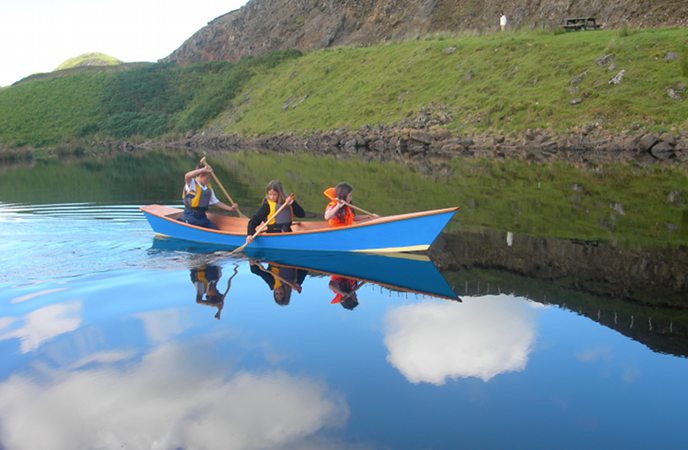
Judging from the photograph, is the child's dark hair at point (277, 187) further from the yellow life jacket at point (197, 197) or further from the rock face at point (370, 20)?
the rock face at point (370, 20)

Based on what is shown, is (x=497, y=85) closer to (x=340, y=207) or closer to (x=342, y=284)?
(x=340, y=207)

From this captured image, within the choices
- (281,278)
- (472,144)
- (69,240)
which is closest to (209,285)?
(281,278)

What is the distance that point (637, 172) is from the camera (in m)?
24.4

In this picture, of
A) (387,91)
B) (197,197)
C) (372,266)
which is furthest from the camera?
(387,91)

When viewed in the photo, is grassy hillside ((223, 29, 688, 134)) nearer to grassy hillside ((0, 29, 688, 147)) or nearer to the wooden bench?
grassy hillside ((0, 29, 688, 147))

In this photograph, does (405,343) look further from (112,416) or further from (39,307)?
(39,307)

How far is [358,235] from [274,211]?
202 cm

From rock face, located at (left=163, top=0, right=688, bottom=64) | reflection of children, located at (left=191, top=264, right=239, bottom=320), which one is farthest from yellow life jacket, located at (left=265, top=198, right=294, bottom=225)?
rock face, located at (left=163, top=0, right=688, bottom=64)

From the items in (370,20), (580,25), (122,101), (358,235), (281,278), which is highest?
(370,20)

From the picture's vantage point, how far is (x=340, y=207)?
1403cm

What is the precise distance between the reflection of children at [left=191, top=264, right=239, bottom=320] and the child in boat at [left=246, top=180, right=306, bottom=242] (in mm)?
1125

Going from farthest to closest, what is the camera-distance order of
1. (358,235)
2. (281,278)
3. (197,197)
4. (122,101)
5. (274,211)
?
1. (122,101)
2. (197,197)
3. (274,211)
4. (358,235)
5. (281,278)

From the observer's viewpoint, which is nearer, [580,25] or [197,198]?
[197,198]

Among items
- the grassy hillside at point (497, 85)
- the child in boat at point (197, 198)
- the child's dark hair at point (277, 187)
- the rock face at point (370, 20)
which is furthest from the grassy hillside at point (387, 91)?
the child in boat at point (197, 198)
